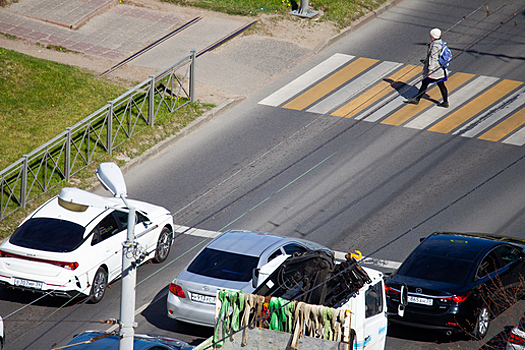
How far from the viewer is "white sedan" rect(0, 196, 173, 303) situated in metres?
13.9

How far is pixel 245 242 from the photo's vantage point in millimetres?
13969

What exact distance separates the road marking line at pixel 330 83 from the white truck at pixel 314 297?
10.0 m

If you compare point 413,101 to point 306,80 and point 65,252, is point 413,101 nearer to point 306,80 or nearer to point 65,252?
point 306,80

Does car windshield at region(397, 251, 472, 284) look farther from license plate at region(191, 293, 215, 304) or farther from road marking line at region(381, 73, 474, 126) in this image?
road marking line at region(381, 73, 474, 126)

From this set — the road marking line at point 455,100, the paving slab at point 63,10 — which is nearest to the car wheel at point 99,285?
the road marking line at point 455,100

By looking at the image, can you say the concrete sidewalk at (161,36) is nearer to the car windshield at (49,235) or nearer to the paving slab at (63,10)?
the paving slab at (63,10)

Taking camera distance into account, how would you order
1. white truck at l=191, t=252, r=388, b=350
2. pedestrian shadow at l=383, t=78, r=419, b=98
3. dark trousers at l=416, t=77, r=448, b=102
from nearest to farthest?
white truck at l=191, t=252, r=388, b=350 → dark trousers at l=416, t=77, r=448, b=102 → pedestrian shadow at l=383, t=78, r=419, b=98

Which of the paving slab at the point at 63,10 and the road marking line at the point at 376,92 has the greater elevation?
the paving slab at the point at 63,10

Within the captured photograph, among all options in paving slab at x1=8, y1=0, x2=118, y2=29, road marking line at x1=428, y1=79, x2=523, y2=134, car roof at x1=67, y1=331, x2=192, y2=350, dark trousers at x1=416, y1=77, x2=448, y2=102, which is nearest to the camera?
car roof at x1=67, y1=331, x2=192, y2=350

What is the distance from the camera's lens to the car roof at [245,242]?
13680 millimetres

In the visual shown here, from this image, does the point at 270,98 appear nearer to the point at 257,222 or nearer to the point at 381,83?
the point at 381,83

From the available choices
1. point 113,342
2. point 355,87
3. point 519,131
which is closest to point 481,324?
point 113,342

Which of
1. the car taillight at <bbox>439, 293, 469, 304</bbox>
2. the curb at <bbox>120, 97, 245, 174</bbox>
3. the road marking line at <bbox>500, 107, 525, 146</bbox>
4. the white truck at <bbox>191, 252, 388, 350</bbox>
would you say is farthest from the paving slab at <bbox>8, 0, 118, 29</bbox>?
the car taillight at <bbox>439, 293, 469, 304</bbox>

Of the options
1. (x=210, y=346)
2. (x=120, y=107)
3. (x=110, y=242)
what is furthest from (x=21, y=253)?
(x=120, y=107)
